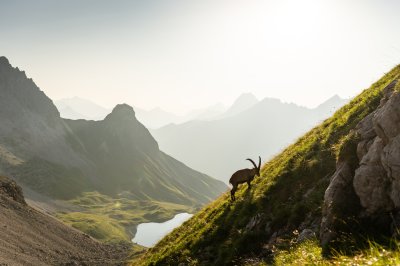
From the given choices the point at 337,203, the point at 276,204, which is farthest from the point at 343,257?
the point at 276,204

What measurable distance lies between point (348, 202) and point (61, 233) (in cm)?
12158

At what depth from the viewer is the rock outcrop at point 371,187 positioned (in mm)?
11414

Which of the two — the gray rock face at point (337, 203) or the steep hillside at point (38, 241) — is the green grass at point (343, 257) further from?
the steep hillside at point (38, 241)

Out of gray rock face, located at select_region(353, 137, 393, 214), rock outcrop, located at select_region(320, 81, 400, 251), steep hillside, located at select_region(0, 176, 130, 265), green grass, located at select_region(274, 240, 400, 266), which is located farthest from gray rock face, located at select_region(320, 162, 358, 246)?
steep hillside, located at select_region(0, 176, 130, 265)

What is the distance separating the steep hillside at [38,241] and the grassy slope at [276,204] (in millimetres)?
64943

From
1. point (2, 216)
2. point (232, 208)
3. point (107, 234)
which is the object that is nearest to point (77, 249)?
point (2, 216)

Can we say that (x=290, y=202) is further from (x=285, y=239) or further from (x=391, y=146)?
(x=391, y=146)

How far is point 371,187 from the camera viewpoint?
12234 millimetres

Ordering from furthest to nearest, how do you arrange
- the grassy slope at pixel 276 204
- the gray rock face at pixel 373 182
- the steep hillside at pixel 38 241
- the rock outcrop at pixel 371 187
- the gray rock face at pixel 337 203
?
1. the steep hillside at pixel 38 241
2. the grassy slope at pixel 276 204
3. the gray rock face at pixel 337 203
4. the gray rock face at pixel 373 182
5. the rock outcrop at pixel 371 187

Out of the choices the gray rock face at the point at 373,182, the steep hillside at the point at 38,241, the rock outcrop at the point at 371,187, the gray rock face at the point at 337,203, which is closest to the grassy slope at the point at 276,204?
the gray rock face at the point at 337,203

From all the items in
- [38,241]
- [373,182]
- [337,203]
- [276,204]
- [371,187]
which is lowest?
[276,204]

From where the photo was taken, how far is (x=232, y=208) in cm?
2308

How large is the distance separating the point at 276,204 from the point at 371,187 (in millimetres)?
7493

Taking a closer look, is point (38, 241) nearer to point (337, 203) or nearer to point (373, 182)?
point (337, 203)
